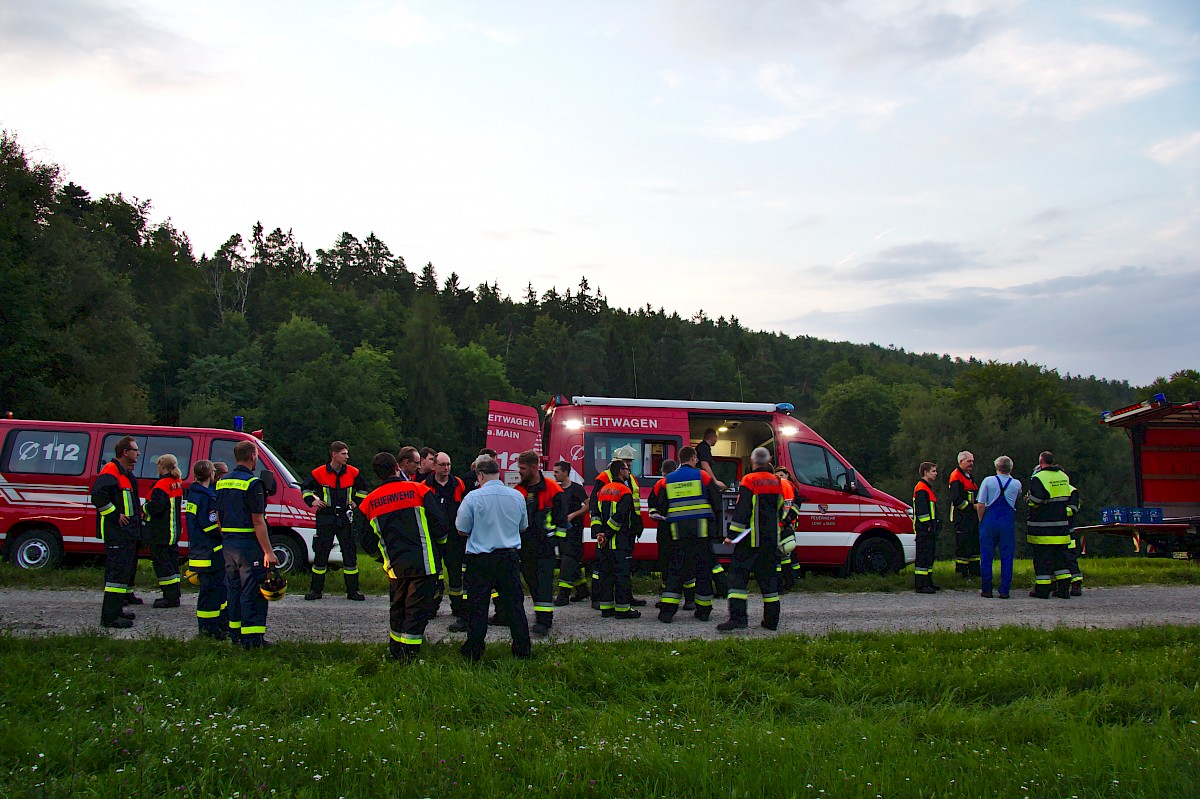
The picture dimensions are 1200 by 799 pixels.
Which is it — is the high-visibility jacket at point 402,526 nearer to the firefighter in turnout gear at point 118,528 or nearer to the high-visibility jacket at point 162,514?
the firefighter in turnout gear at point 118,528

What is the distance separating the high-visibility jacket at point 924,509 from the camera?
1219 centimetres

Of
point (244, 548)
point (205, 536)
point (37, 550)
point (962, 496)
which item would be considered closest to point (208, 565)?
point (205, 536)

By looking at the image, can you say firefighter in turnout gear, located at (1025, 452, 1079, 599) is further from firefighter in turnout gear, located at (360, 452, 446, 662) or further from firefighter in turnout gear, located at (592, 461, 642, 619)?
firefighter in turnout gear, located at (360, 452, 446, 662)

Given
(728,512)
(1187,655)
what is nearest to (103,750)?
(1187,655)

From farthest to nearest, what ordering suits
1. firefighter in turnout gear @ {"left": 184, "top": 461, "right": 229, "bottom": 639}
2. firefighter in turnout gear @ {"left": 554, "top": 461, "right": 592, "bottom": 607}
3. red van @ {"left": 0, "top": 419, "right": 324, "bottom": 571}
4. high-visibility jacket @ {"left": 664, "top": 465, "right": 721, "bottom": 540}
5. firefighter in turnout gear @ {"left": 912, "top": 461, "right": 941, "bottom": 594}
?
red van @ {"left": 0, "top": 419, "right": 324, "bottom": 571} → firefighter in turnout gear @ {"left": 912, "top": 461, "right": 941, "bottom": 594} → firefighter in turnout gear @ {"left": 554, "top": 461, "right": 592, "bottom": 607} → high-visibility jacket @ {"left": 664, "top": 465, "right": 721, "bottom": 540} → firefighter in turnout gear @ {"left": 184, "top": 461, "right": 229, "bottom": 639}

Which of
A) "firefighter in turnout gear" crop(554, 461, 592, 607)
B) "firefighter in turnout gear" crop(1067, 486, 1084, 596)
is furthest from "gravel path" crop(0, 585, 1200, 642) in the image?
"firefighter in turnout gear" crop(554, 461, 592, 607)

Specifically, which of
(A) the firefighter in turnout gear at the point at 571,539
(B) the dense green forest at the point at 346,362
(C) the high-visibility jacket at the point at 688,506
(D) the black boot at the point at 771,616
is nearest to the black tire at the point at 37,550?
(A) the firefighter in turnout gear at the point at 571,539

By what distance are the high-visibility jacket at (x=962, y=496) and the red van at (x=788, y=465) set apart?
1.06 metres

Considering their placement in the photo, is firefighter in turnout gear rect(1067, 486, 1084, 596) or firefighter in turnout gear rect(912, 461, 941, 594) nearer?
firefighter in turnout gear rect(1067, 486, 1084, 596)

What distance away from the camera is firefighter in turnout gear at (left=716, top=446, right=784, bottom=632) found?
9195mm

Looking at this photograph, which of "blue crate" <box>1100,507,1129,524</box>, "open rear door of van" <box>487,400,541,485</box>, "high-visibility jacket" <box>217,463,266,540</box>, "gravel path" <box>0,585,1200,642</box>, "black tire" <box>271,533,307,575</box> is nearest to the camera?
"high-visibility jacket" <box>217,463,266,540</box>

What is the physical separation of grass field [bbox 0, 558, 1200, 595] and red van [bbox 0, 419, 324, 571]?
370mm

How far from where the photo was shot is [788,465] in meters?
13.4

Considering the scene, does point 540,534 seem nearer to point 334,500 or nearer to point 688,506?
point 688,506
